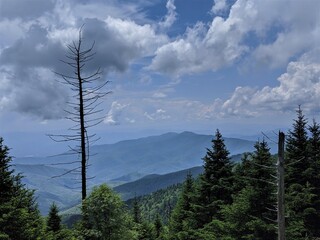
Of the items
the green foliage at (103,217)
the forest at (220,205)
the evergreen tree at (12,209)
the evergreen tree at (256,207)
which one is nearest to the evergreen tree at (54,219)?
the forest at (220,205)

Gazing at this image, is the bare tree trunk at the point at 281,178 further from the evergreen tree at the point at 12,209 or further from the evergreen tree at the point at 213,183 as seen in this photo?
the evergreen tree at the point at 213,183

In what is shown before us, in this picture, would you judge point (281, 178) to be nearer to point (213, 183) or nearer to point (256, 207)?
point (256, 207)

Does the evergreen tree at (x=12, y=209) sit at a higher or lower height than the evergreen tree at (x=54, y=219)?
higher

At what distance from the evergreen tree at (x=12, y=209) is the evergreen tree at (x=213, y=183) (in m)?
15.1

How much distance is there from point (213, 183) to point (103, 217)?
481 inches

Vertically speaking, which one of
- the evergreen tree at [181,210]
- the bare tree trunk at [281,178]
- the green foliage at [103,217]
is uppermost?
the bare tree trunk at [281,178]

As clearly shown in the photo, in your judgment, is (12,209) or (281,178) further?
(12,209)

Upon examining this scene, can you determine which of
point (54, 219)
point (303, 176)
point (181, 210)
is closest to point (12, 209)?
point (54, 219)

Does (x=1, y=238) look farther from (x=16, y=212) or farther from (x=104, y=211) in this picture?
(x=104, y=211)

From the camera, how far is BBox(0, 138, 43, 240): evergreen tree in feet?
50.9

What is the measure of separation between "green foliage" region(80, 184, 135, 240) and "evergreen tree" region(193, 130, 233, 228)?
10.9 m

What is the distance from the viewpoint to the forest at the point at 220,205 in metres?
17.3

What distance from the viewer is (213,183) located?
29.5 metres

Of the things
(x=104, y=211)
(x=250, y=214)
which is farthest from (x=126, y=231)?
(x=250, y=214)
